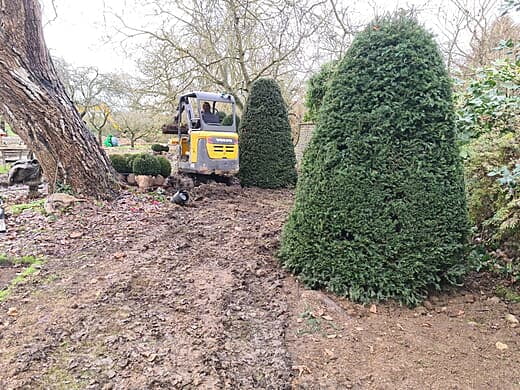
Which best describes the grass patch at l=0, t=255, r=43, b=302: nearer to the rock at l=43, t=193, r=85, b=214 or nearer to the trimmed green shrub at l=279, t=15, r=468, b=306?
the rock at l=43, t=193, r=85, b=214

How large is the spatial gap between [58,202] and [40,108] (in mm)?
1488

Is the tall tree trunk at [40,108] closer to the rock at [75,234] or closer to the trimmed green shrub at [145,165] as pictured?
the trimmed green shrub at [145,165]

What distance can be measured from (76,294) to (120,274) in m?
0.42

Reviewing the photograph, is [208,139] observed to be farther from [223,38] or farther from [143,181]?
[223,38]

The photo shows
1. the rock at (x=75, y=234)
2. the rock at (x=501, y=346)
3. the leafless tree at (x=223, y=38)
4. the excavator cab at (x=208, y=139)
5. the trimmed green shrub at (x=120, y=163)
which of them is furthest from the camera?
the leafless tree at (x=223, y=38)

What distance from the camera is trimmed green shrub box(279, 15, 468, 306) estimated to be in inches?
106

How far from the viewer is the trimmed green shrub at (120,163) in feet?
25.7

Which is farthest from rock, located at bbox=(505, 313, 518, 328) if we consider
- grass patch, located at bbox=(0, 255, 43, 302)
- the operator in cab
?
the operator in cab

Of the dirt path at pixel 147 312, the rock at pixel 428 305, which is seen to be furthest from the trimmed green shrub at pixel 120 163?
the rock at pixel 428 305

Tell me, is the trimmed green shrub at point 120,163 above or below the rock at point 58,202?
above

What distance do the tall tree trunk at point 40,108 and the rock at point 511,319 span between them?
5650 mm

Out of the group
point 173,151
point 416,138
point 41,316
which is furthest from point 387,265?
point 173,151

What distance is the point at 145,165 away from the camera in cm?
774

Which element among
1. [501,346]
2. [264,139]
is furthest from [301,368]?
[264,139]
